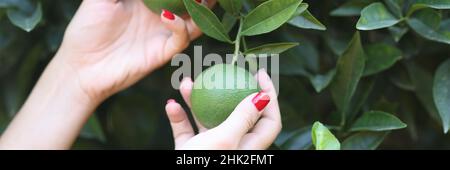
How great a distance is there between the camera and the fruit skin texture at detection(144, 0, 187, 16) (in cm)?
100

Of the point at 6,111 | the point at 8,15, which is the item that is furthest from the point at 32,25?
the point at 6,111

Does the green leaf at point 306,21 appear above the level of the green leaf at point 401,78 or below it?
above

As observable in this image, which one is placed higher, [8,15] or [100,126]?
[8,15]

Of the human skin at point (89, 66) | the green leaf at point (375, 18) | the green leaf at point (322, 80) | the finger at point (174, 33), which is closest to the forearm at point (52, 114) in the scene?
the human skin at point (89, 66)

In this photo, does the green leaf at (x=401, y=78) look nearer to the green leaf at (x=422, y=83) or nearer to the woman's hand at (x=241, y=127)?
the green leaf at (x=422, y=83)

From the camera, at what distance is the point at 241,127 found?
→ 0.85 meters

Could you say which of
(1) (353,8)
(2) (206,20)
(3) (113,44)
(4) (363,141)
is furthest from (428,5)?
(3) (113,44)

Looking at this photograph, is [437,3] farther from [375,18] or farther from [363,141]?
[363,141]

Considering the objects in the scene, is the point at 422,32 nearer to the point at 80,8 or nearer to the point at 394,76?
the point at 394,76

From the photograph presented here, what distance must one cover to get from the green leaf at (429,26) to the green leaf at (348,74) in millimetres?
96

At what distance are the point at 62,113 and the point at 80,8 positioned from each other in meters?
0.19

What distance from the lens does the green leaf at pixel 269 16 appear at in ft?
2.87

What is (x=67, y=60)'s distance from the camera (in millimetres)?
1132

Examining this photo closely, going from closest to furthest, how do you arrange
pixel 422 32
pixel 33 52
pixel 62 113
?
pixel 422 32, pixel 62 113, pixel 33 52
